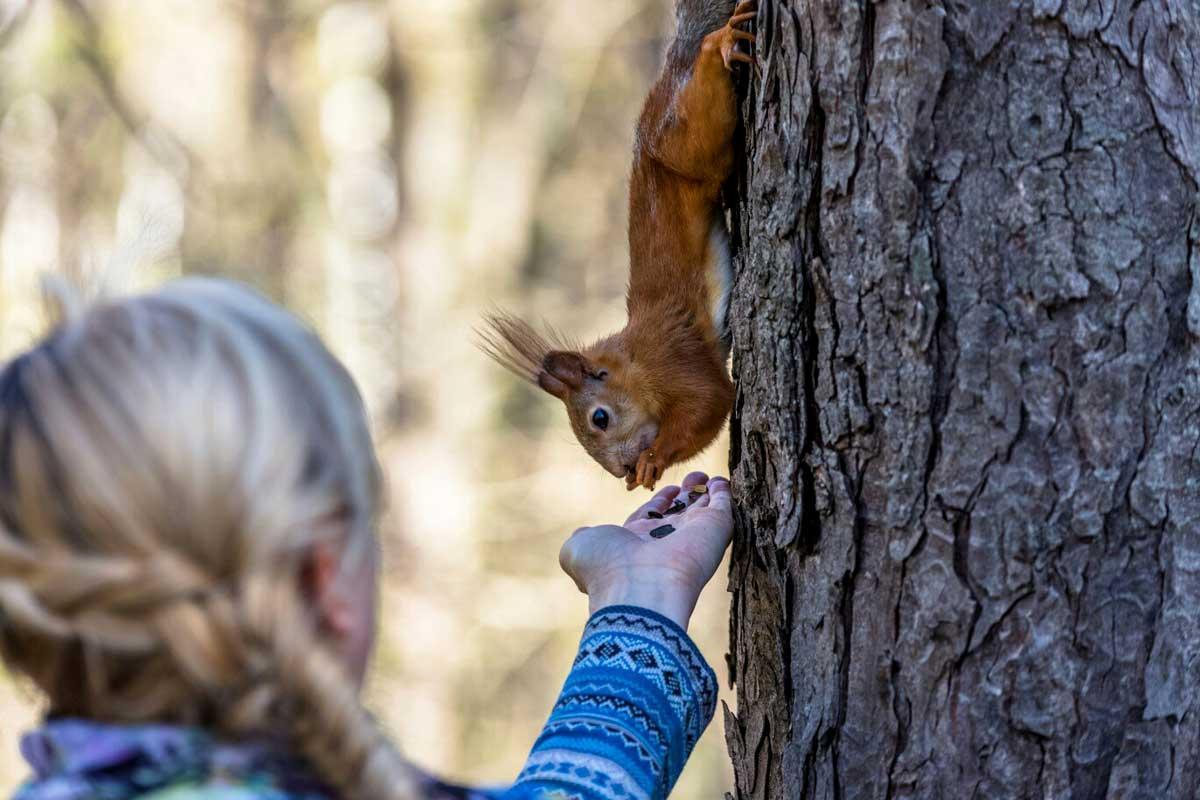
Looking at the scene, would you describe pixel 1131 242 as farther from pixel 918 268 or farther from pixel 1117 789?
pixel 1117 789

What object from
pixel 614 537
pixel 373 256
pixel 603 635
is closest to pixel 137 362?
pixel 603 635

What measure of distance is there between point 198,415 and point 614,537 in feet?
2.52

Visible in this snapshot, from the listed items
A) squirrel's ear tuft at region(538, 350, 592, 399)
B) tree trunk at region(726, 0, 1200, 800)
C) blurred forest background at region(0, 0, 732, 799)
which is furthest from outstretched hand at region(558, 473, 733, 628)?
blurred forest background at region(0, 0, 732, 799)

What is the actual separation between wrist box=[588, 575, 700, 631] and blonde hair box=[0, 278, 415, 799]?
1.77 ft

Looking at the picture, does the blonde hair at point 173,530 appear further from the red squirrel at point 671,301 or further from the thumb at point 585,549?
the red squirrel at point 671,301

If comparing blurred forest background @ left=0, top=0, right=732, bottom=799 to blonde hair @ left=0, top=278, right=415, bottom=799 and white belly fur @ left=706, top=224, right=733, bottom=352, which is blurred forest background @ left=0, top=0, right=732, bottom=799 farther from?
blonde hair @ left=0, top=278, right=415, bottom=799

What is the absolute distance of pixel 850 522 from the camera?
1396 mm

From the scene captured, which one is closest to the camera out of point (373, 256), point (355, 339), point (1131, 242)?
point (1131, 242)

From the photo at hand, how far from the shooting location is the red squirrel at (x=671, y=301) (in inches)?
73.3

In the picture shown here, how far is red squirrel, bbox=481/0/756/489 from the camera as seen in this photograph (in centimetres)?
186

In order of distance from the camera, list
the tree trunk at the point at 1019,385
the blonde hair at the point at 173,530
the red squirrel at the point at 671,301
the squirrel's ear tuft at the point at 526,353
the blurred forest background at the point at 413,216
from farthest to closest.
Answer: the blurred forest background at the point at 413,216 → the squirrel's ear tuft at the point at 526,353 → the red squirrel at the point at 671,301 → the tree trunk at the point at 1019,385 → the blonde hair at the point at 173,530

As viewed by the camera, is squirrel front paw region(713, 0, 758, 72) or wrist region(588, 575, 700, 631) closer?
wrist region(588, 575, 700, 631)

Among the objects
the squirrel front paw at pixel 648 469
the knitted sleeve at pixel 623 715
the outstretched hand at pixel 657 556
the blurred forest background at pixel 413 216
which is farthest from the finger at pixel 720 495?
the blurred forest background at pixel 413 216

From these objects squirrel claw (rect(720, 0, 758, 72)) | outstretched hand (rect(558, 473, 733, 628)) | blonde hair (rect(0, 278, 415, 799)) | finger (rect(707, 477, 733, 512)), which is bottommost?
blonde hair (rect(0, 278, 415, 799))
